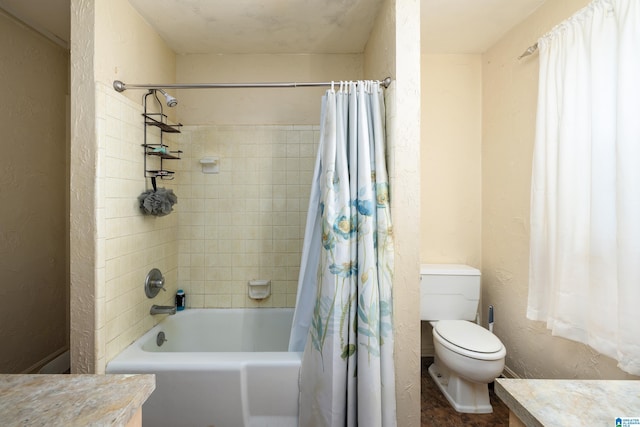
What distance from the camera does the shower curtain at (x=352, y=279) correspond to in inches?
54.9

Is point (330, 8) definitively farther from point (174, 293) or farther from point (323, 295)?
point (174, 293)

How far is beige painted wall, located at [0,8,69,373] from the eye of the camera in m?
1.94

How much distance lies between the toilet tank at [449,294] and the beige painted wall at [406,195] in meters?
0.78

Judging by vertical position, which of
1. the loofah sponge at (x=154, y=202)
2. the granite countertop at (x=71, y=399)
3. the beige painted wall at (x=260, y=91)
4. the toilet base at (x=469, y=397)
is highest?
the beige painted wall at (x=260, y=91)

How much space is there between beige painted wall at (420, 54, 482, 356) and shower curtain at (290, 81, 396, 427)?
107 cm

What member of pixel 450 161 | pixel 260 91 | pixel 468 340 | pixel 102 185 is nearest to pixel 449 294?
pixel 468 340

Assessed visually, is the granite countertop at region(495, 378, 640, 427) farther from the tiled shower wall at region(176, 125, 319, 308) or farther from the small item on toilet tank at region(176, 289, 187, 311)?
the small item on toilet tank at region(176, 289, 187, 311)

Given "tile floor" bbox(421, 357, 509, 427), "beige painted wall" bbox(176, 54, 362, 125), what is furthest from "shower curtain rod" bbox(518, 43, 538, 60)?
"tile floor" bbox(421, 357, 509, 427)

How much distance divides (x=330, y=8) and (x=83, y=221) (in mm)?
1732

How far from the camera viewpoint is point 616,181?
4.20 feet

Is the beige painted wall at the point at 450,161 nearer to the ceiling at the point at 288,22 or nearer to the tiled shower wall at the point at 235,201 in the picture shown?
the ceiling at the point at 288,22

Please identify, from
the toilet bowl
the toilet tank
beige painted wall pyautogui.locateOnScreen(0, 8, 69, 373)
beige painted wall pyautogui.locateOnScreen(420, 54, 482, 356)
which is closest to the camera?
the toilet bowl

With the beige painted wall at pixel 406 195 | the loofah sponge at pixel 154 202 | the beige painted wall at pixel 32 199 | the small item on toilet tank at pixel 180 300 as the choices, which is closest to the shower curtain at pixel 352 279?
the beige painted wall at pixel 406 195

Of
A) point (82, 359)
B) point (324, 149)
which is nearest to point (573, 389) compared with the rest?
point (324, 149)
